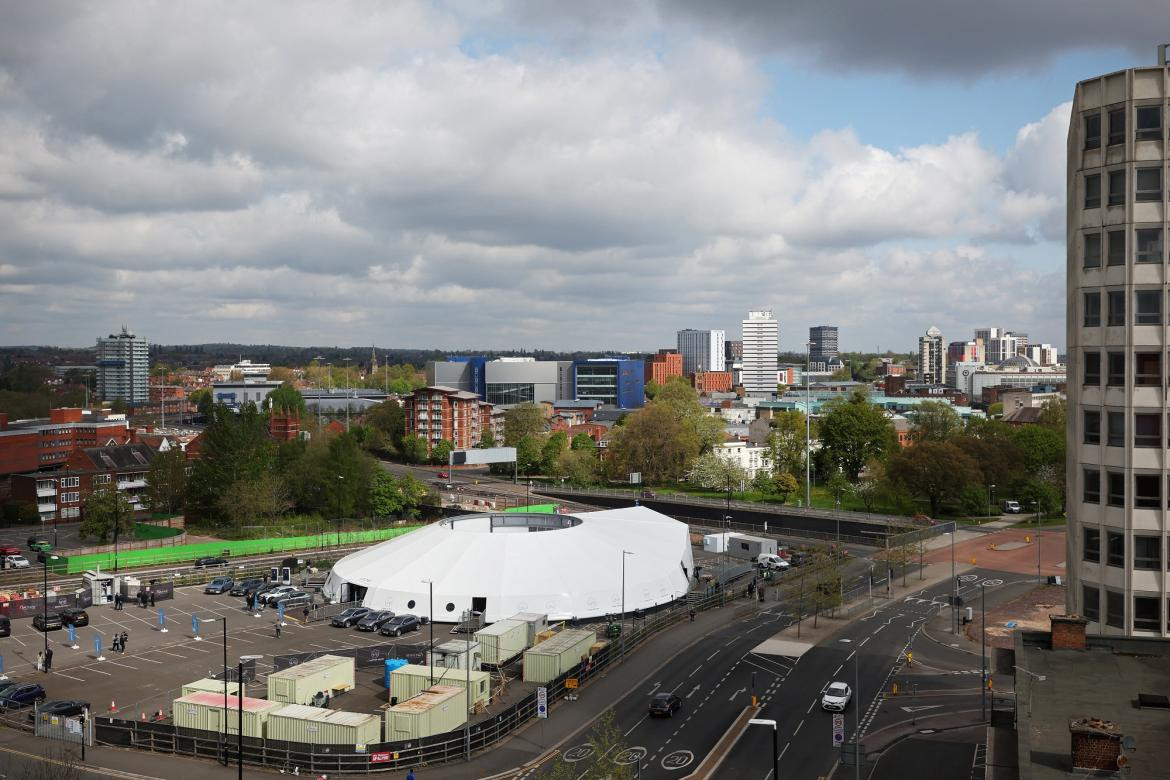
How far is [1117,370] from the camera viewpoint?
91.7 ft

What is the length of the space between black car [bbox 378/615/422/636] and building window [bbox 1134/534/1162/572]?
141 ft

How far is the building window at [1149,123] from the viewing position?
27328mm

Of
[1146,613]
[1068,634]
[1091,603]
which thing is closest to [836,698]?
[1091,603]

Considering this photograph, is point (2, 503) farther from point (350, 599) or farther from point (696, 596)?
point (696, 596)

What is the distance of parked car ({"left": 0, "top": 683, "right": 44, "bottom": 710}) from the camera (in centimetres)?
4447

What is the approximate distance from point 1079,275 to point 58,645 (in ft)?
189

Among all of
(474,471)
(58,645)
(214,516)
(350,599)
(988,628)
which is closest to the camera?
(58,645)

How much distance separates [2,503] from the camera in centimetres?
11038

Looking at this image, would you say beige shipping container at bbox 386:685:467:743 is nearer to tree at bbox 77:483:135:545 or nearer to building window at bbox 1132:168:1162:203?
building window at bbox 1132:168:1162:203

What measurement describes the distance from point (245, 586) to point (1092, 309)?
204 ft

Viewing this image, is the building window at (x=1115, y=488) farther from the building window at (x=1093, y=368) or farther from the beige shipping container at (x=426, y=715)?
the beige shipping container at (x=426, y=715)

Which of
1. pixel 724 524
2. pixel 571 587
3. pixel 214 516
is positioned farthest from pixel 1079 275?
pixel 214 516

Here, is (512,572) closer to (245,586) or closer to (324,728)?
(245,586)

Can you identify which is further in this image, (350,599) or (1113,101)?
(350,599)
